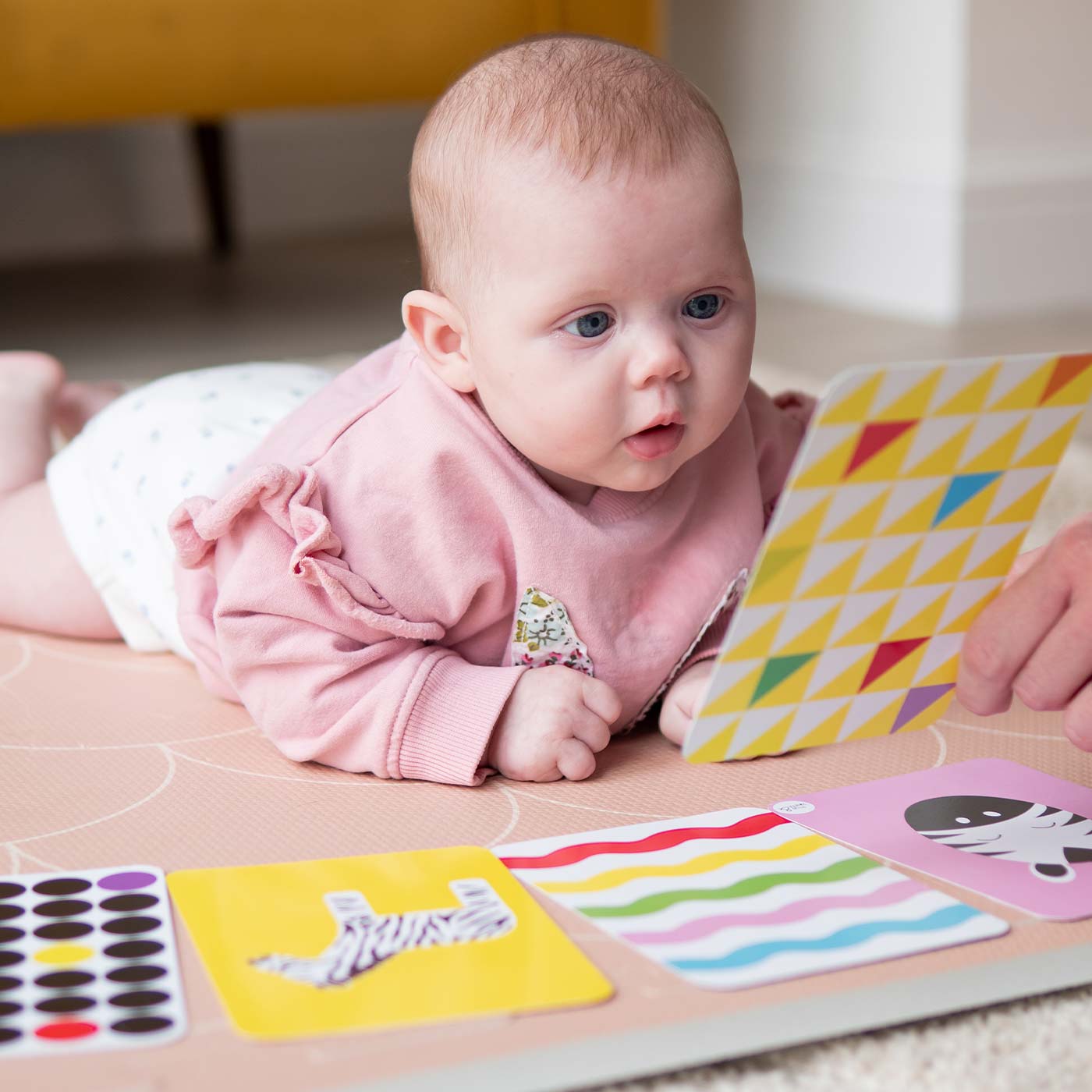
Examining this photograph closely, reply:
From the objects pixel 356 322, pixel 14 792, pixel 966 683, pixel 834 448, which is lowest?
pixel 356 322

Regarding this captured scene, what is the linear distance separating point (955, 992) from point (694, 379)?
0.33 metres

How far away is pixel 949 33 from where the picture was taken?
2.19 m

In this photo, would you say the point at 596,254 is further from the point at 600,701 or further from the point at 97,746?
the point at 97,746

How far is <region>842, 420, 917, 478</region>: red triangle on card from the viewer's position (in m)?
0.61

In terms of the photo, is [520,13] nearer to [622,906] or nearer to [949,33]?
[949,33]

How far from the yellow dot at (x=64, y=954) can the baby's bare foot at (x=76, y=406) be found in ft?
2.41

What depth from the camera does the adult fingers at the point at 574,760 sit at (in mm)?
822

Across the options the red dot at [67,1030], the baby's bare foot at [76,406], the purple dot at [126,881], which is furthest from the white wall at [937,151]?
the red dot at [67,1030]

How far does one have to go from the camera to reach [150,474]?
106 cm

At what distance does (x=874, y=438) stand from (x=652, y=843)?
24cm

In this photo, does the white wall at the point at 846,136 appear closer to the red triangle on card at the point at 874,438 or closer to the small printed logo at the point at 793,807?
the small printed logo at the point at 793,807

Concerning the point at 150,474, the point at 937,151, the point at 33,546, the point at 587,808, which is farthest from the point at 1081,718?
the point at 937,151

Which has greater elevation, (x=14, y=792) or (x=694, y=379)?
(x=694, y=379)

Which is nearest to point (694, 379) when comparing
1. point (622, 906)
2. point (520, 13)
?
point (622, 906)
